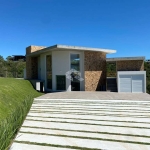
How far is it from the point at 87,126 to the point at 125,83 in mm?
11573

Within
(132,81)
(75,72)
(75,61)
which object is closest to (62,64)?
(75,61)

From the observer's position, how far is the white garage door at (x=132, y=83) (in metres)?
17.2

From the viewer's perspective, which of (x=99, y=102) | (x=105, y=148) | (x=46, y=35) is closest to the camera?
(x=105, y=148)

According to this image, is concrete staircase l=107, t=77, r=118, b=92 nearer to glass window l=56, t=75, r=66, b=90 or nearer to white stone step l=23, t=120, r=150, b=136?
glass window l=56, t=75, r=66, b=90

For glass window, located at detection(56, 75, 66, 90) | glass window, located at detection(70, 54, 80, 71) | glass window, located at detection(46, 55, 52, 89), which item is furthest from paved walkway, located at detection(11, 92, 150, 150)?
glass window, located at detection(46, 55, 52, 89)

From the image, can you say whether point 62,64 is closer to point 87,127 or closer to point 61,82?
point 61,82

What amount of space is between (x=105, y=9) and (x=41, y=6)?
8.29 meters

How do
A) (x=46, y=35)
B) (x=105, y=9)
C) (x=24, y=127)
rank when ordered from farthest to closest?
(x=46, y=35) → (x=105, y=9) → (x=24, y=127)

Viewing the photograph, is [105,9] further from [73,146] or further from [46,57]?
[73,146]

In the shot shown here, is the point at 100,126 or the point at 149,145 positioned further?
the point at 100,126

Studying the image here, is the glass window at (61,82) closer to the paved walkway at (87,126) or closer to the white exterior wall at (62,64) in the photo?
the white exterior wall at (62,64)

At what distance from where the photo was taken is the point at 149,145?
17.8 feet

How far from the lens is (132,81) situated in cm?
1734

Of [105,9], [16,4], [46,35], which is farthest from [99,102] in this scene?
[46,35]
